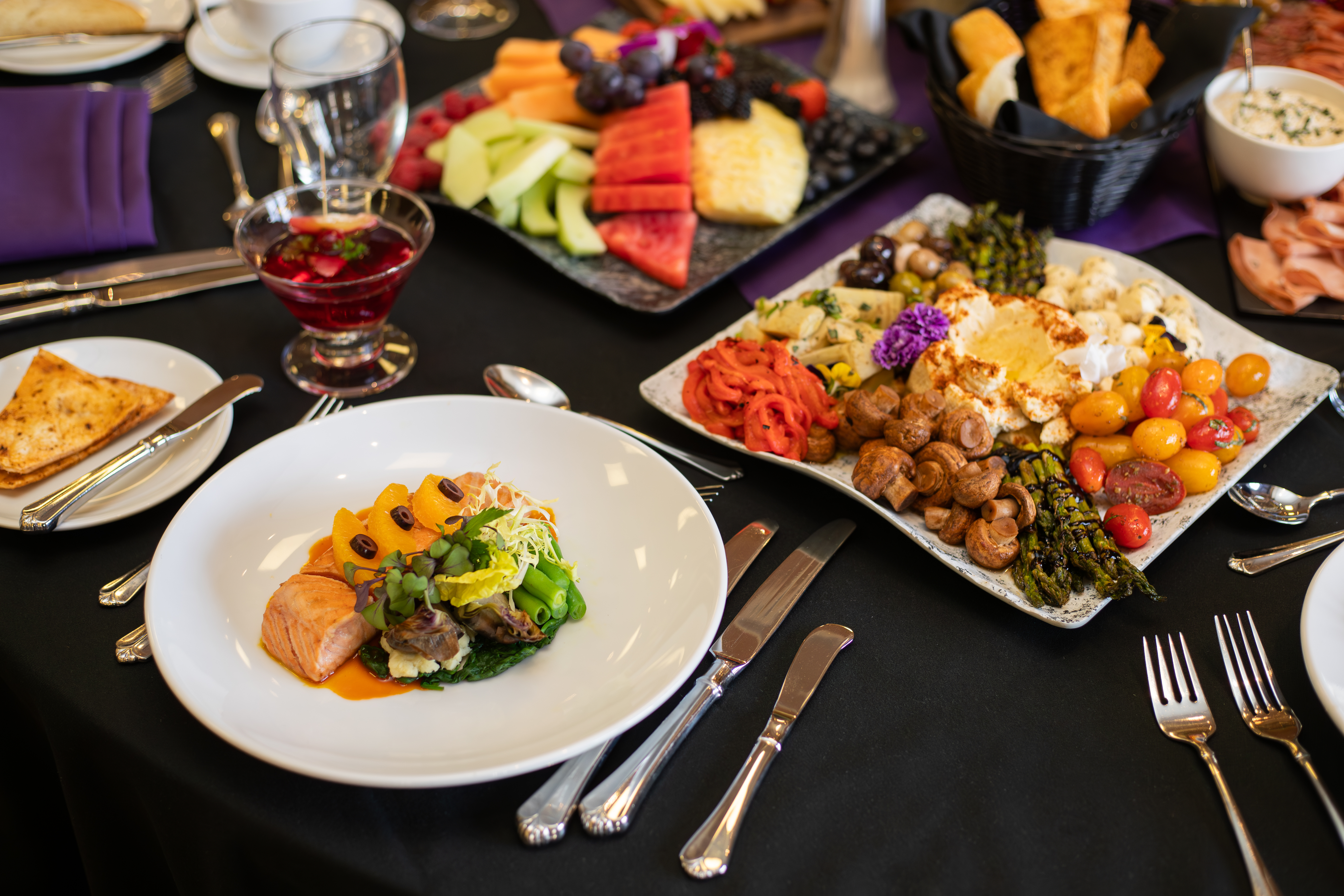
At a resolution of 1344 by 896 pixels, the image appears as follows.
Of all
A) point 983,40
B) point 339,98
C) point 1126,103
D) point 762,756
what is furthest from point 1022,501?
point 339,98

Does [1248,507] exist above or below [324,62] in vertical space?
below

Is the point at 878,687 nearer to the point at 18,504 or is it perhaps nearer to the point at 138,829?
the point at 138,829

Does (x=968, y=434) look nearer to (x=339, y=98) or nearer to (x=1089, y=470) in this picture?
(x=1089, y=470)

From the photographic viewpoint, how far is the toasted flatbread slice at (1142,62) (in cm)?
265

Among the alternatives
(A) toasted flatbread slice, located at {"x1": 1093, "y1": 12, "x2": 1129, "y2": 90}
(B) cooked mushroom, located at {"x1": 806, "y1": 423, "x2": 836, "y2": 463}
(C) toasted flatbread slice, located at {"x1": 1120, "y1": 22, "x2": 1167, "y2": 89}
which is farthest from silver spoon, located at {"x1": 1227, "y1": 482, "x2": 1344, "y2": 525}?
(C) toasted flatbread slice, located at {"x1": 1120, "y1": 22, "x2": 1167, "y2": 89}

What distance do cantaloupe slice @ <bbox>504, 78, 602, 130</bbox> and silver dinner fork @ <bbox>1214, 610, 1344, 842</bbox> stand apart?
2.31 m

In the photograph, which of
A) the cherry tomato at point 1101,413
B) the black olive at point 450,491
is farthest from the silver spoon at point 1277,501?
the black olive at point 450,491

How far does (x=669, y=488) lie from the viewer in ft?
5.34

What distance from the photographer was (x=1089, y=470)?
181cm

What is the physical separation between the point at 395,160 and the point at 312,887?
7.02 ft

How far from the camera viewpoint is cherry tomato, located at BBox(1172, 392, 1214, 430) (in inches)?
73.9

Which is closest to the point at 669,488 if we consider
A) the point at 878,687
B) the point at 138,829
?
→ the point at 878,687

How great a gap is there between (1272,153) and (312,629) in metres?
2.71

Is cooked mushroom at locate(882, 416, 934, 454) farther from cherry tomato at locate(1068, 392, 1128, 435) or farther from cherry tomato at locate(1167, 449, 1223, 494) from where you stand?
cherry tomato at locate(1167, 449, 1223, 494)
